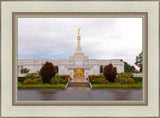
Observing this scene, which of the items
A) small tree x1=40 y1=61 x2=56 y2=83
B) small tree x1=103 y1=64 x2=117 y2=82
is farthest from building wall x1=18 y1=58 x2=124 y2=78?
small tree x1=40 y1=61 x2=56 y2=83

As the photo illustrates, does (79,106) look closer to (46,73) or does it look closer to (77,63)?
(46,73)

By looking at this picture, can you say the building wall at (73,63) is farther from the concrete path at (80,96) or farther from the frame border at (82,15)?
the frame border at (82,15)

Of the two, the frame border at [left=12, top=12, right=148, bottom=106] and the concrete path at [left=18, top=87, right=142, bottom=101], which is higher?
the frame border at [left=12, top=12, right=148, bottom=106]

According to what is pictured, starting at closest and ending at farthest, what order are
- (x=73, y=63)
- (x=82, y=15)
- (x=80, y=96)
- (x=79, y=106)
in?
(x=79, y=106)
(x=82, y=15)
(x=80, y=96)
(x=73, y=63)

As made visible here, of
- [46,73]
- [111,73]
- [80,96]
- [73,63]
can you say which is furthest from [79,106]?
[73,63]

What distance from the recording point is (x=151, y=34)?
7.28 meters

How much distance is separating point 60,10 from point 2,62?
166 inches

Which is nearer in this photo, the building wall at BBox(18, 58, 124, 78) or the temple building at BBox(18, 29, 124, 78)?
the temple building at BBox(18, 29, 124, 78)

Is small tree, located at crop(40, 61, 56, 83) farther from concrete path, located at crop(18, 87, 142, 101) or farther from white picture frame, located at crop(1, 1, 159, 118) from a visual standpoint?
white picture frame, located at crop(1, 1, 159, 118)

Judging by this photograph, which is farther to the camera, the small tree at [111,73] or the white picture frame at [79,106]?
the small tree at [111,73]

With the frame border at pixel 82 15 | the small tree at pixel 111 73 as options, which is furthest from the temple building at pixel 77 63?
the frame border at pixel 82 15

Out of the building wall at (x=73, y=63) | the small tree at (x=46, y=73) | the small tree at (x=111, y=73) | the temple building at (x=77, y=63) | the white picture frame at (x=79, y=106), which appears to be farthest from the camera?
the building wall at (x=73, y=63)

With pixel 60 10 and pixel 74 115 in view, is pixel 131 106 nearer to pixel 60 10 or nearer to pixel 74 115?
pixel 74 115

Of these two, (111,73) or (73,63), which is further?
(73,63)
